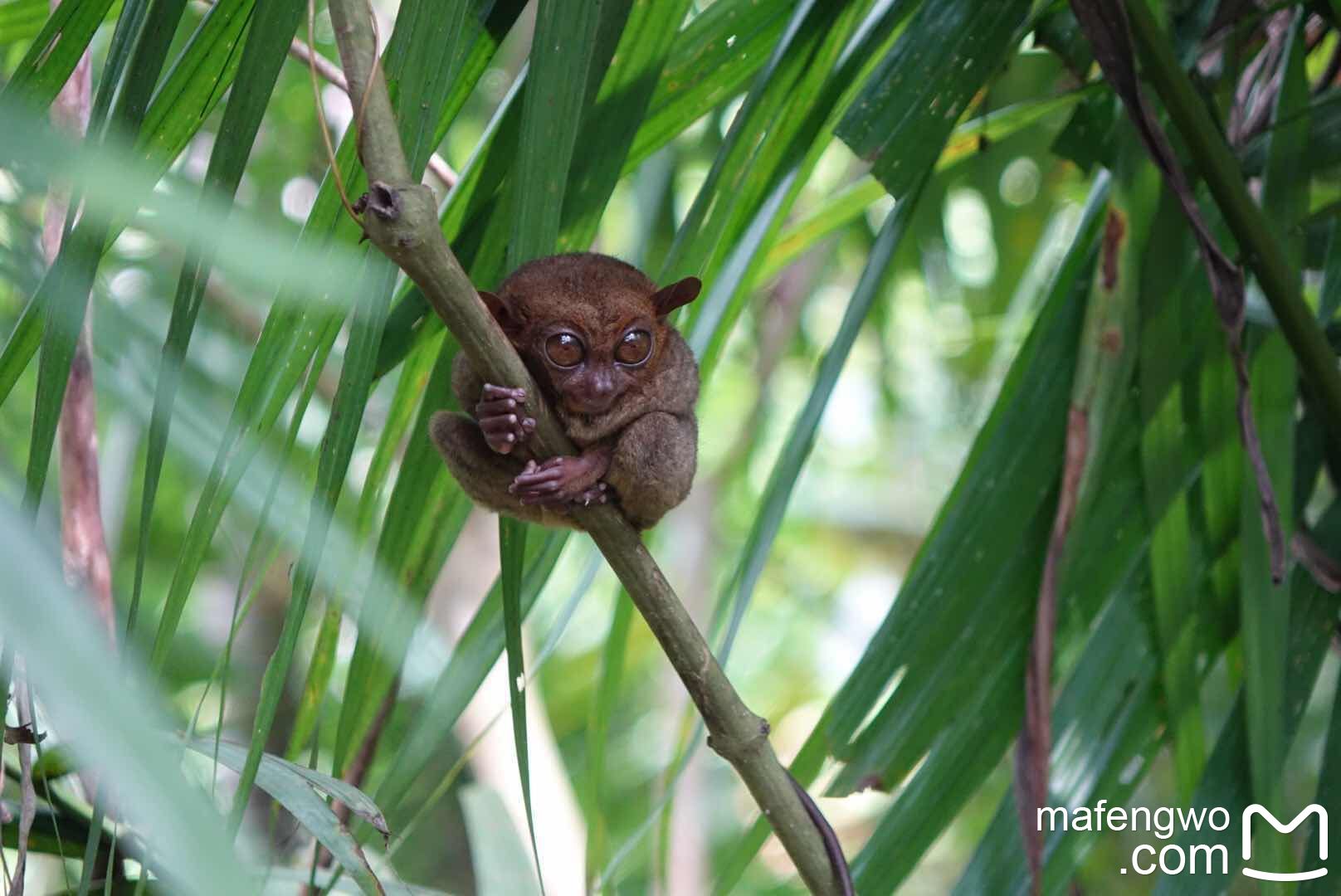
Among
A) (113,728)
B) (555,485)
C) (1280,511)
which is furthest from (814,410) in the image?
(113,728)

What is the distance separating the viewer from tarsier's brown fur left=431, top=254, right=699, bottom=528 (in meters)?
2.00

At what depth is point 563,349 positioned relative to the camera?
2020mm

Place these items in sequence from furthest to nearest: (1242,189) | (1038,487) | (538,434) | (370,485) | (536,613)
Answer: (536,613), (1038,487), (1242,189), (370,485), (538,434)

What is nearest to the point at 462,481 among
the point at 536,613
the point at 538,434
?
the point at 538,434

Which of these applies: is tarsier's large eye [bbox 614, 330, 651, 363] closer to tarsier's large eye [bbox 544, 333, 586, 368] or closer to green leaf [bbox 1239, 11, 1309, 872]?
tarsier's large eye [bbox 544, 333, 586, 368]

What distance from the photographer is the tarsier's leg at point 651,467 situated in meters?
2.00

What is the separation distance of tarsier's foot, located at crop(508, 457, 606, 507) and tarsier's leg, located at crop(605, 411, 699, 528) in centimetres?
12

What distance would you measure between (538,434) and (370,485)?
35cm

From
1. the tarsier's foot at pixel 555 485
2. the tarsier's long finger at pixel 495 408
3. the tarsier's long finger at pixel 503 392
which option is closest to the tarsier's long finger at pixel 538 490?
the tarsier's foot at pixel 555 485

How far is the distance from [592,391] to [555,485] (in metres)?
0.24

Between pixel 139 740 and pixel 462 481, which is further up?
pixel 462 481

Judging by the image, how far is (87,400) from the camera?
2371 millimetres

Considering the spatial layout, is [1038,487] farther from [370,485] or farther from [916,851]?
[370,485]

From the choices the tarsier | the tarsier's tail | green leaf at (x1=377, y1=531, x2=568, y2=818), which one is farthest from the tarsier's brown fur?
the tarsier's tail
